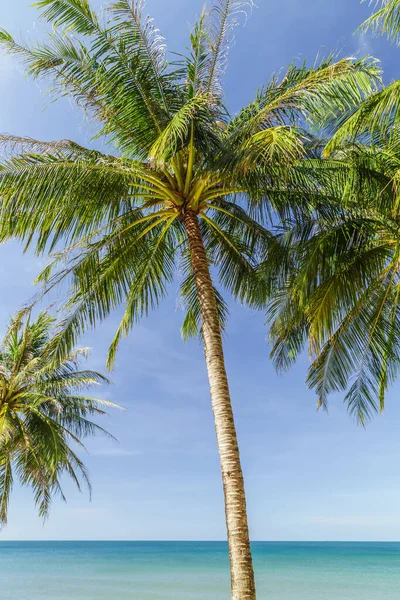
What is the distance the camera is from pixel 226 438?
6156 mm

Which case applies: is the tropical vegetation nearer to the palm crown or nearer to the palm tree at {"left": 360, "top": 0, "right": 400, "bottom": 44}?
the palm crown

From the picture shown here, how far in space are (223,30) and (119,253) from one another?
333cm

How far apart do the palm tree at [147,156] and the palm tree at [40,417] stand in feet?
18.8

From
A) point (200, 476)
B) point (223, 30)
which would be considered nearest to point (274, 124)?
point (223, 30)

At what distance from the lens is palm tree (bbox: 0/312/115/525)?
13500mm

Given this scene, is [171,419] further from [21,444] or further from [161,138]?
[161,138]

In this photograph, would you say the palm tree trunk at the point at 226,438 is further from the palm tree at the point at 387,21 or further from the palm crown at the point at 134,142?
the palm tree at the point at 387,21

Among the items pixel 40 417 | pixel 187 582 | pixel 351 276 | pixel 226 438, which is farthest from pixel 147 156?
pixel 187 582

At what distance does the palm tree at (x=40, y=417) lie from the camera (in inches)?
531

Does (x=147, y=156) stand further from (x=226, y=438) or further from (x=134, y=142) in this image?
(x=226, y=438)

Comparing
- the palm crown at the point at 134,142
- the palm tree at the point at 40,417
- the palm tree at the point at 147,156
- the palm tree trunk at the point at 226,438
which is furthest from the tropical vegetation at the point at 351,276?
the palm tree at the point at 40,417

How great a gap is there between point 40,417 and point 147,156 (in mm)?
8886

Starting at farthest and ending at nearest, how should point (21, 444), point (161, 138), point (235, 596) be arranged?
1. point (21, 444)
2. point (161, 138)
3. point (235, 596)

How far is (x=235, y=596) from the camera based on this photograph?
5.43 metres
